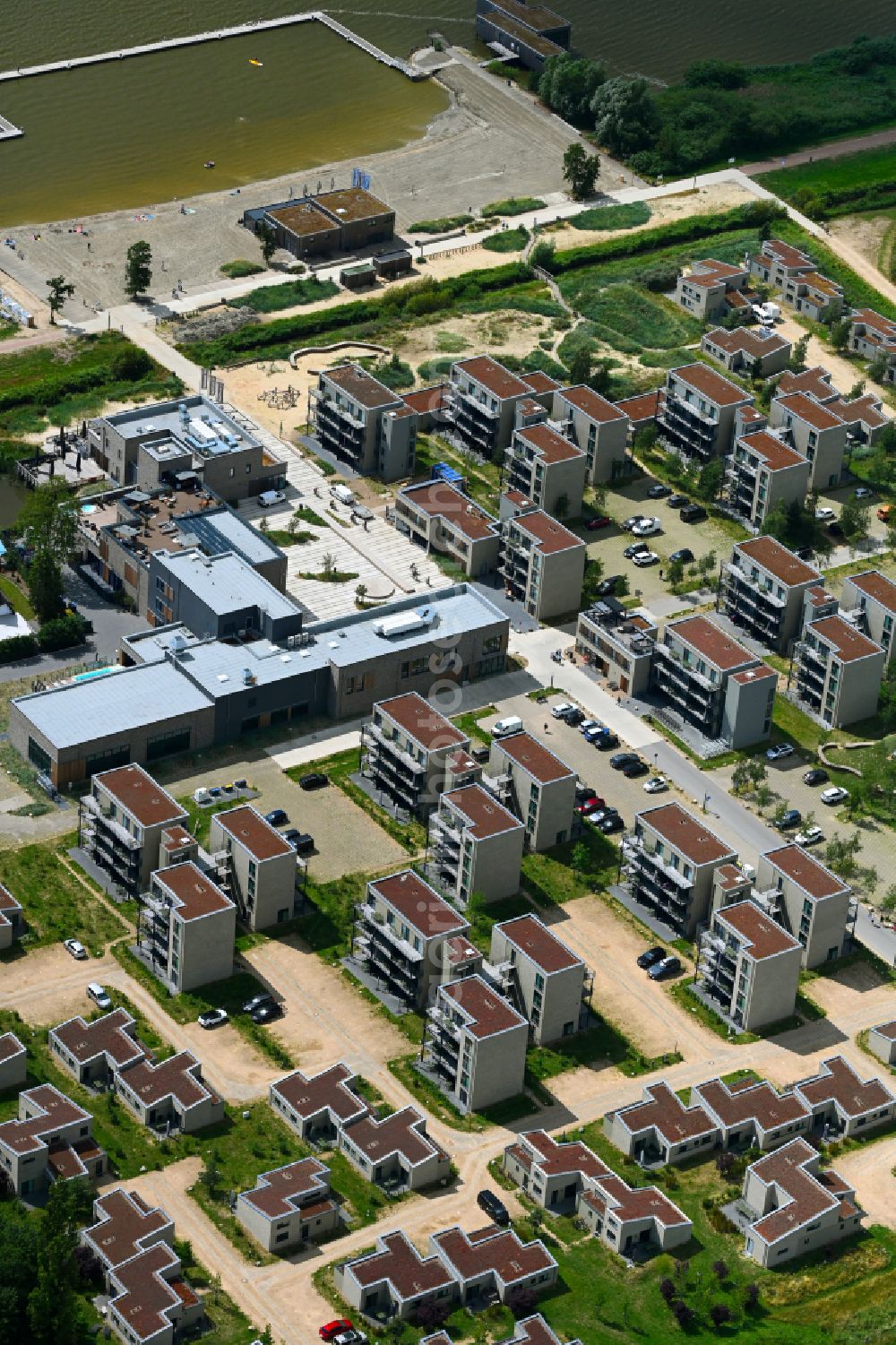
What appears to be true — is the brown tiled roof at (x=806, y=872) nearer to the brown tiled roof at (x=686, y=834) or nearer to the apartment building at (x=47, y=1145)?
the brown tiled roof at (x=686, y=834)

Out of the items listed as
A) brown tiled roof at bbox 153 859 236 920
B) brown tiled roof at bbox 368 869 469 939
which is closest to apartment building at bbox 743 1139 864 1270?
brown tiled roof at bbox 368 869 469 939

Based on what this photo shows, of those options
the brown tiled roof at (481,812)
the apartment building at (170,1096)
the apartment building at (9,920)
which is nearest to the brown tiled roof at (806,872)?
the brown tiled roof at (481,812)

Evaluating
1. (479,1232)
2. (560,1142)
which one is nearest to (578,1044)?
(560,1142)

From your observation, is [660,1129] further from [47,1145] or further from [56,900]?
[56,900]

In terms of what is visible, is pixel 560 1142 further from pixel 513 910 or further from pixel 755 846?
pixel 755 846

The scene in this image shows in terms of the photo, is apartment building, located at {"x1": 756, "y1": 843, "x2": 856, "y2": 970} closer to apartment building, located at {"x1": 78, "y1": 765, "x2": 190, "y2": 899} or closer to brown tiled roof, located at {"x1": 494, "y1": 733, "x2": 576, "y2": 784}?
brown tiled roof, located at {"x1": 494, "y1": 733, "x2": 576, "y2": 784}
